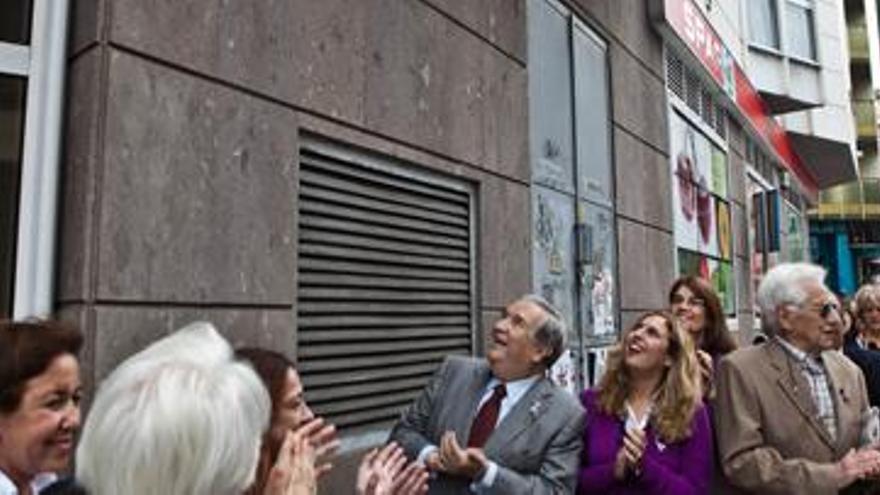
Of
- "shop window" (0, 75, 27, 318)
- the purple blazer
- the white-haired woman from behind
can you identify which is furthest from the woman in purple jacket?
"shop window" (0, 75, 27, 318)

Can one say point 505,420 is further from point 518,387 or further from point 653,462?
point 653,462

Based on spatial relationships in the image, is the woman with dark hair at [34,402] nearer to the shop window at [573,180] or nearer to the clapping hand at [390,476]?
the clapping hand at [390,476]

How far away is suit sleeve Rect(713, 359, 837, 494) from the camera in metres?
3.12

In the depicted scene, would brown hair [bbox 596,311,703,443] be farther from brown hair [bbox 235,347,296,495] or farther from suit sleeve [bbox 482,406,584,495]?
brown hair [bbox 235,347,296,495]

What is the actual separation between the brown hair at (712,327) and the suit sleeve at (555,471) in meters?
1.27

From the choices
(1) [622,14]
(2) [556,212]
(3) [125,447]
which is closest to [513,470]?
(3) [125,447]

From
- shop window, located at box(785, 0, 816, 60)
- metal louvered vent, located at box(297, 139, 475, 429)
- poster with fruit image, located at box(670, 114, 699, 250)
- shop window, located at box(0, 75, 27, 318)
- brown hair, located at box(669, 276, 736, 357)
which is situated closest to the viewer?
shop window, located at box(0, 75, 27, 318)

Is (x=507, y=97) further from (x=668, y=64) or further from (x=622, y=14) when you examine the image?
(x=668, y=64)

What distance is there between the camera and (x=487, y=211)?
5664mm

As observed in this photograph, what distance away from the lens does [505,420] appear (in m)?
3.32

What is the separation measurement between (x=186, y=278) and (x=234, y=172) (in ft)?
1.70

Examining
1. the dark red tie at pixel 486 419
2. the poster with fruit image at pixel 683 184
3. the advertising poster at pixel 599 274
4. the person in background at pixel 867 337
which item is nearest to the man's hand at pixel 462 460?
the dark red tie at pixel 486 419

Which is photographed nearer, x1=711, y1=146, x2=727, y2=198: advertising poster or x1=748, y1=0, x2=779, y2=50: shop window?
x1=711, y1=146, x2=727, y2=198: advertising poster

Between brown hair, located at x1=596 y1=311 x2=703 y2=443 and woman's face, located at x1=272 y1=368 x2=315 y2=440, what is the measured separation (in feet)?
4.69
